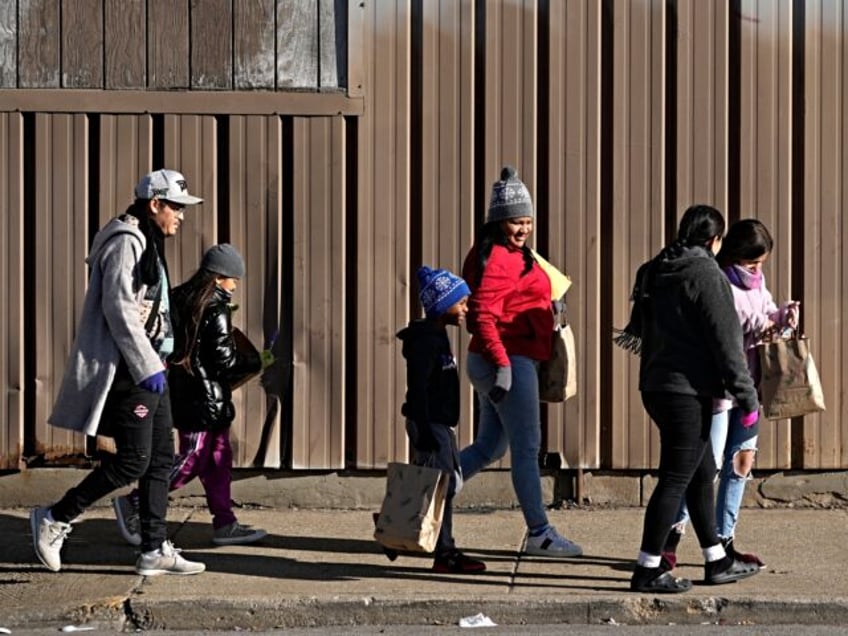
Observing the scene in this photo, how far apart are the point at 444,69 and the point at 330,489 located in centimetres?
251

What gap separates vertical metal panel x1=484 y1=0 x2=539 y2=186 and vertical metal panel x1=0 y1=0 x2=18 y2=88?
2.69m

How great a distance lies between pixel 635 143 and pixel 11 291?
367 centimetres

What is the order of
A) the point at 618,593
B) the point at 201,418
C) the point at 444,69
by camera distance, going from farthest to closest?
the point at 444,69
the point at 201,418
the point at 618,593

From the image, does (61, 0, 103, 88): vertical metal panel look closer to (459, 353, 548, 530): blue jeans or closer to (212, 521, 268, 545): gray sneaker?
(212, 521, 268, 545): gray sneaker

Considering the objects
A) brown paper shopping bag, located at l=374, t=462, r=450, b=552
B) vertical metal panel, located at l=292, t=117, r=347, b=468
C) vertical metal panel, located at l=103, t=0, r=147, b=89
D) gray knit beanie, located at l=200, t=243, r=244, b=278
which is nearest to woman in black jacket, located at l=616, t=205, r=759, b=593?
brown paper shopping bag, located at l=374, t=462, r=450, b=552

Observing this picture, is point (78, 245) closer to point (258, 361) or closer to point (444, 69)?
point (258, 361)

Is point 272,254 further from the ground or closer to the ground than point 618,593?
further from the ground

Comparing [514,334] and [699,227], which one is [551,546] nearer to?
[514,334]

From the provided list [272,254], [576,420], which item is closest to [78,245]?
[272,254]

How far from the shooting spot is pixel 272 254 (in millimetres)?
9555

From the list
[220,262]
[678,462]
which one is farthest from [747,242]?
[220,262]

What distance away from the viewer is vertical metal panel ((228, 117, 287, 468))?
9516 mm

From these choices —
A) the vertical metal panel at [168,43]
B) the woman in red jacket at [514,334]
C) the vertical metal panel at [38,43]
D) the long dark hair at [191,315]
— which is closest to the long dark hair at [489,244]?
the woman in red jacket at [514,334]

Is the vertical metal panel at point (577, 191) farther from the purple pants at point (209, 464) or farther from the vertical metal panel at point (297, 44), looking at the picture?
the purple pants at point (209, 464)
